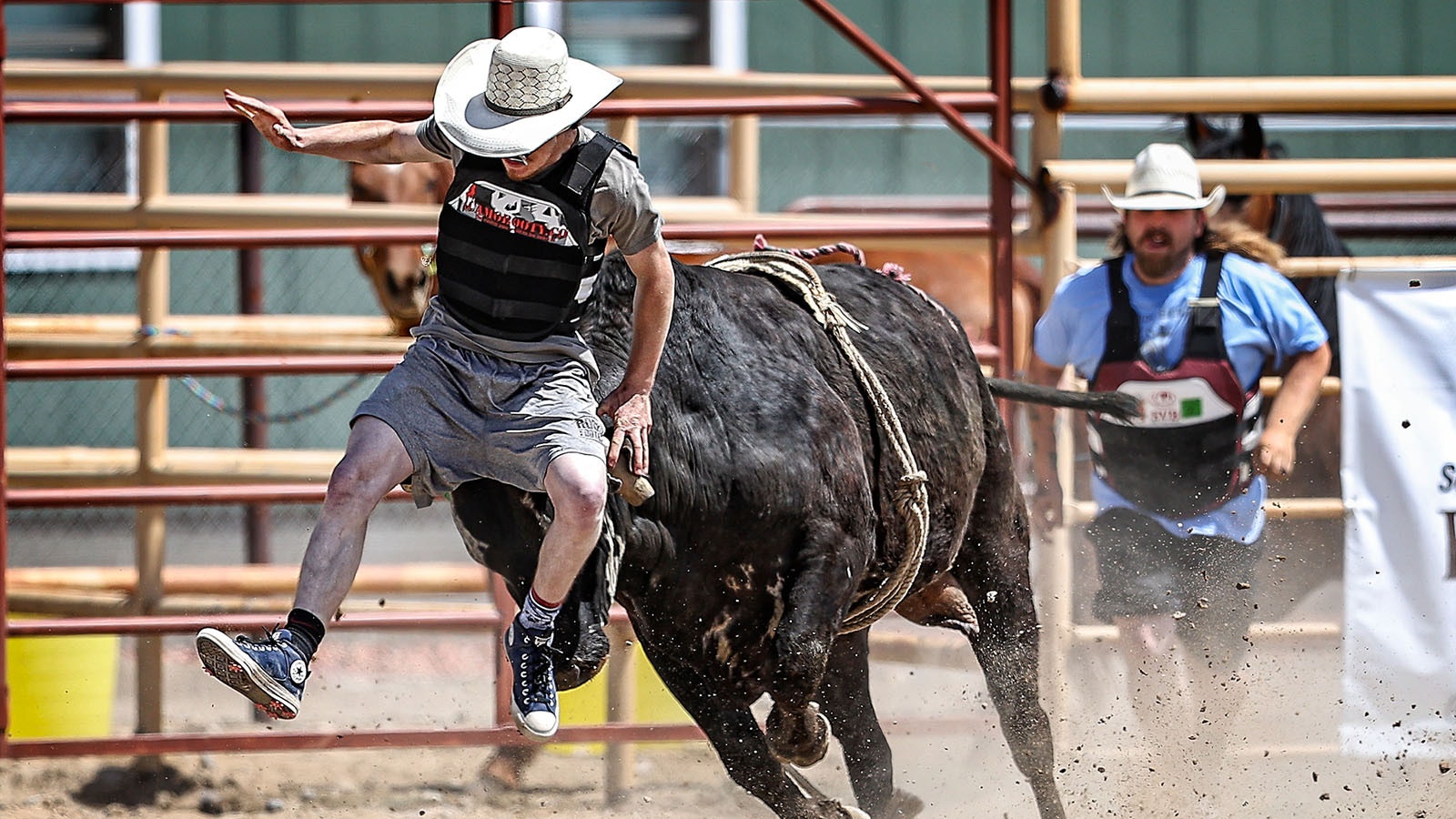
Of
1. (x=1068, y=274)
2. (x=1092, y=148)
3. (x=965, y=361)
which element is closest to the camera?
(x=965, y=361)

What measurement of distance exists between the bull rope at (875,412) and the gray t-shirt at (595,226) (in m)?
0.69

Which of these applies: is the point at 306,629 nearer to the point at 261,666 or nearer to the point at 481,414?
the point at 261,666

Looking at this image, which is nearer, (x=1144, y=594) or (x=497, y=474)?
(x=497, y=474)

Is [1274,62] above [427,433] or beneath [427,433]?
above

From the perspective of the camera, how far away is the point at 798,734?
3.61 meters

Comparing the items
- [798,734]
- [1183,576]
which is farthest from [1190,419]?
[798,734]

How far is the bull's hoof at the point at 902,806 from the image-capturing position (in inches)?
167

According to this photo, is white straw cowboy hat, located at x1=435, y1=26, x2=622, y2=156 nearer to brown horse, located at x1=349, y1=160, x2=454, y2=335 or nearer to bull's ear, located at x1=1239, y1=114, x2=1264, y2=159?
brown horse, located at x1=349, y1=160, x2=454, y2=335

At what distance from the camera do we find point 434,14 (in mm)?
10586

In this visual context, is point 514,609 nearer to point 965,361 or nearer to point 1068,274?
point 965,361

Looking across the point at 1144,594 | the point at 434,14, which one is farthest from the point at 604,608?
the point at 434,14

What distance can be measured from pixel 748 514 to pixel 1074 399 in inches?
54.3

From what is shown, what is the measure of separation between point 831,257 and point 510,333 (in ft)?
4.77

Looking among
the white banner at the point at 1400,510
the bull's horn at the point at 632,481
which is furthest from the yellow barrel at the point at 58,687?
the white banner at the point at 1400,510
